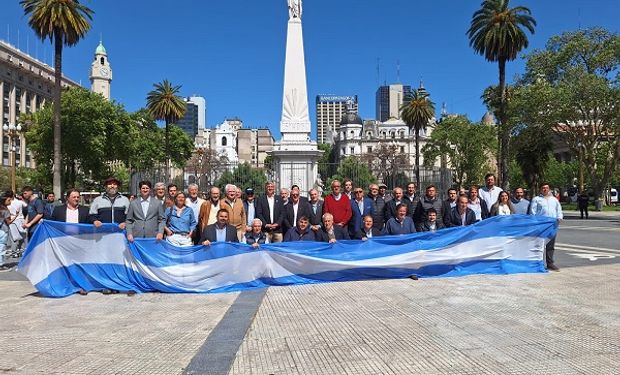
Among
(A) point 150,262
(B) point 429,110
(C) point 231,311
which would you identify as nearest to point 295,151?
(A) point 150,262

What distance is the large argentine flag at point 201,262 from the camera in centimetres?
790

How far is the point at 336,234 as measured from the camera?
8789 millimetres

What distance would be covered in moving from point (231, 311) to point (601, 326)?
4329mm

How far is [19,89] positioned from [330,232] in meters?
83.0

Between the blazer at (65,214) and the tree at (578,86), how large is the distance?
28.5m

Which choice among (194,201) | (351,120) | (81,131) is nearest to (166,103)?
(81,131)

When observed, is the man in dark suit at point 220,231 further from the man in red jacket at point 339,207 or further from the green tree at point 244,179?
the green tree at point 244,179

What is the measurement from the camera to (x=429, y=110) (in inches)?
2073

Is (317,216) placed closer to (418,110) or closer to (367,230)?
(367,230)

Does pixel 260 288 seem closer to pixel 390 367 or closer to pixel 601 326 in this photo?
pixel 390 367

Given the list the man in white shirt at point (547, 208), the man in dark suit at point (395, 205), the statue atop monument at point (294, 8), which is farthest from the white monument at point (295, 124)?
the man in white shirt at point (547, 208)

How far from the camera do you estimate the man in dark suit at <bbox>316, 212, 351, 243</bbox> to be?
28.0ft

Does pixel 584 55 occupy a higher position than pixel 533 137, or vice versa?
pixel 584 55

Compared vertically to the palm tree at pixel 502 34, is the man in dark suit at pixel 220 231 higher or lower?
lower
